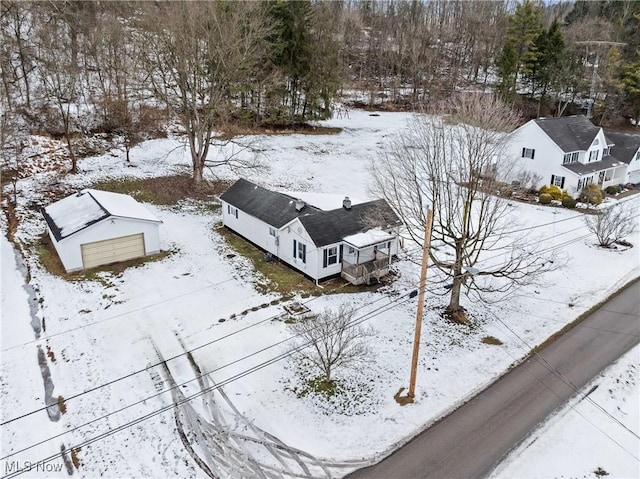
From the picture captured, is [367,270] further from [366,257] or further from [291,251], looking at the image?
[291,251]

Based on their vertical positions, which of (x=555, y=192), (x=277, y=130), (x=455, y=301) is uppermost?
(x=277, y=130)

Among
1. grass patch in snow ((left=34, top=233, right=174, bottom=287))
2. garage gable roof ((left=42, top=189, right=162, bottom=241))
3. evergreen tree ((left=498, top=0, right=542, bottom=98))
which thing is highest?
evergreen tree ((left=498, top=0, right=542, bottom=98))

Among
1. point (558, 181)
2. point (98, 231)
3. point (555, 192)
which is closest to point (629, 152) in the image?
point (558, 181)

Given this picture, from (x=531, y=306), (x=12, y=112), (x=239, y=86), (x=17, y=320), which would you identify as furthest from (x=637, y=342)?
(x=12, y=112)

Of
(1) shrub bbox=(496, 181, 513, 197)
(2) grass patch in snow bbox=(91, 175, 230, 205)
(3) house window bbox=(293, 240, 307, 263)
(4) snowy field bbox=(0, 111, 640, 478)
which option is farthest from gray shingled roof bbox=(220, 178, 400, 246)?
(2) grass patch in snow bbox=(91, 175, 230, 205)

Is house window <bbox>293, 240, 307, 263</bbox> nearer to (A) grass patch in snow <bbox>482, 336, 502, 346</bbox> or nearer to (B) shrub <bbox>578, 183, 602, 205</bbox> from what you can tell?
(A) grass patch in snow <bbox>482, 336, 502, 346</bbox>
